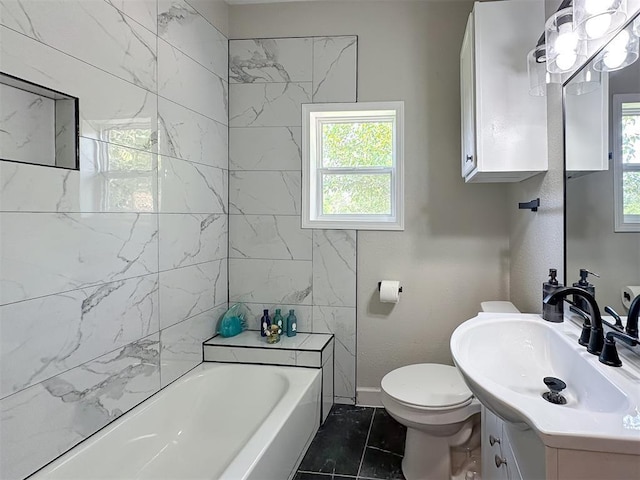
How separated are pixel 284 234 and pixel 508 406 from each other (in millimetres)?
2103

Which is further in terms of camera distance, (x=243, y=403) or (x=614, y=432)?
(x=243, y=403)

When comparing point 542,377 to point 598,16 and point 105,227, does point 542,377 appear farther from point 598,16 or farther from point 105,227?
point 105,227

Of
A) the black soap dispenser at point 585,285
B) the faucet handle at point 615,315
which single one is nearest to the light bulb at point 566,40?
the black soap dispenser at point 585,285

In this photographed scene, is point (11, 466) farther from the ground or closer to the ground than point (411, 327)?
closer to the ground

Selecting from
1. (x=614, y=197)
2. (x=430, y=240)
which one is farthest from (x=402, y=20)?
(x=614, y=197)

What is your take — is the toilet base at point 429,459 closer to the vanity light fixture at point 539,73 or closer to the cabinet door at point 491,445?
the cabinet door at point 491,445

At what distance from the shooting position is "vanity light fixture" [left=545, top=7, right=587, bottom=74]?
1.46m

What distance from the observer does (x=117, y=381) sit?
6.18 ft

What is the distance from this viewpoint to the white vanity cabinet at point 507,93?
1.94 meters

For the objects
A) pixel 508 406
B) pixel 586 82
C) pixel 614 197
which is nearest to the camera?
pixel 508 406

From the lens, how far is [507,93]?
1.95m

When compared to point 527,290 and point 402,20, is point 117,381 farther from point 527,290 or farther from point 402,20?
point 402,20

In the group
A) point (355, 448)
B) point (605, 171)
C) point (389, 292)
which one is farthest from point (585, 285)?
point (355, 448)

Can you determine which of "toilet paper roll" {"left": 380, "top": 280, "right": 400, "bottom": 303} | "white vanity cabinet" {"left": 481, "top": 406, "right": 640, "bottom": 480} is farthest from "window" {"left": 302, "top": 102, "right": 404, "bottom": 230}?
"white vanity cabinet" {"left": 481, "top": 406, "right": 640, "bottom": 480}
